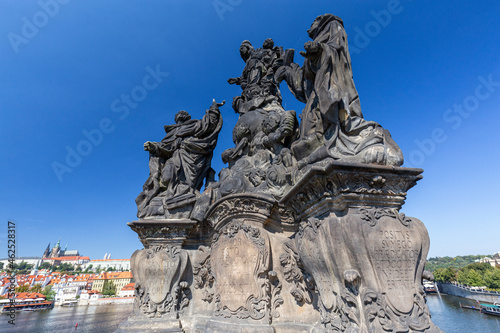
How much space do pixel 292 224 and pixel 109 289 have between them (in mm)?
80086

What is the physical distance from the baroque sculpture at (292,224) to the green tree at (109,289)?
248ft

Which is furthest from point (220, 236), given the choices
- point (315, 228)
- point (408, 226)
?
point (408, 226)

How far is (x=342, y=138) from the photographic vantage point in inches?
157

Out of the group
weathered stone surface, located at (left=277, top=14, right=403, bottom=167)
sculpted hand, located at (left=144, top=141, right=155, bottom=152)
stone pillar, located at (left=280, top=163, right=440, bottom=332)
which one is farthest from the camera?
sculpted hand, located at (left=144, top=141, right=155, bottom=152)

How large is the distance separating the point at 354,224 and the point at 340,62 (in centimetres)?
259

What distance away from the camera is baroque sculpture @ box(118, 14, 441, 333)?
3.17 meters

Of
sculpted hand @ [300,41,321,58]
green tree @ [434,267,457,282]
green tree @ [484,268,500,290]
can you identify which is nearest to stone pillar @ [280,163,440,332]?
sculpted hand @ [300,41,321,58]

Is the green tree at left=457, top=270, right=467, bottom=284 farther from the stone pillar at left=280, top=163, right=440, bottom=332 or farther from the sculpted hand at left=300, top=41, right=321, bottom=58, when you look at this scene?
the sculpted hand at left=300, top=41, right=321, bottom=58

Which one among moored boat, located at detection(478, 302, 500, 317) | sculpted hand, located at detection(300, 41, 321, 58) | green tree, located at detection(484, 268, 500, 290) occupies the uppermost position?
sculpted hand, located at detection(300, 41, 321, 58)

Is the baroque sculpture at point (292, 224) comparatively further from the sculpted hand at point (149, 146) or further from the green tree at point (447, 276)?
the green tree at point (447, 276)

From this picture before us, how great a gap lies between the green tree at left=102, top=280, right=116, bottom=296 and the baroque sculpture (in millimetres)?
75473

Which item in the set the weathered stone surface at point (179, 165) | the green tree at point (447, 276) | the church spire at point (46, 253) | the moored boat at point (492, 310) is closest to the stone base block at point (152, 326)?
the weathered stone surface at point (179, 165)

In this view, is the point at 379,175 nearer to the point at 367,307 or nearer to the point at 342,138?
the point at 342,138

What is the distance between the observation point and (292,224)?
16.0ft
